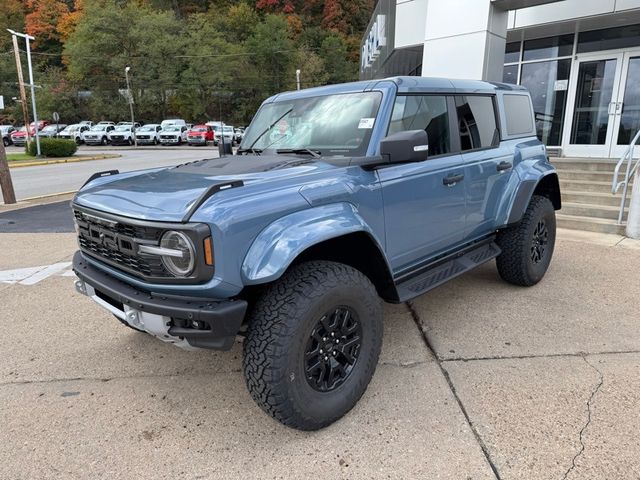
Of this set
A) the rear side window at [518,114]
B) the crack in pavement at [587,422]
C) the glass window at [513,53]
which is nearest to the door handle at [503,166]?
the rear side window at [518,114]

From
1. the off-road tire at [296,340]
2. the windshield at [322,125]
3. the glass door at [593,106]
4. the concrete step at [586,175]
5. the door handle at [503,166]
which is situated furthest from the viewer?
the glass door at [593,106]

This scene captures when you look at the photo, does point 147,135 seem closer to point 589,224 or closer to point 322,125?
point 589,224

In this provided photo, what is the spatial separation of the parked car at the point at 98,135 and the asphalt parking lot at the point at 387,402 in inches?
1460

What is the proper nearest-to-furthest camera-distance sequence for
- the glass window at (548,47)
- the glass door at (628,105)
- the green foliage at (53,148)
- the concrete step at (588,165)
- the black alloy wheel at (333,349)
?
1. the black alloy wheel at (333,349)
2. the concrete step at (588,165)
3. the glass door at (628,105)
4. the glass window at (548,47)
5. the green foliage at (53,148)

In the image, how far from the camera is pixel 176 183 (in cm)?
269

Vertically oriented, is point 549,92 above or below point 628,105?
above

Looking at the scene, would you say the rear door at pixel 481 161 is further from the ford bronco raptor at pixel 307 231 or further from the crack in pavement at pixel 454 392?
the crack in pavement at pixel 454 392

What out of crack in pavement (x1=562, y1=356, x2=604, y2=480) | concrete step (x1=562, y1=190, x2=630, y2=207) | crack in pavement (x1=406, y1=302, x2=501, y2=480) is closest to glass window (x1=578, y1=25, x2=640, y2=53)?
concrete step (x1=562, y1=190, x2=630, y2=207)

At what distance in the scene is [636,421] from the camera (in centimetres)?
254

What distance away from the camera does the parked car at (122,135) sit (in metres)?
37.7

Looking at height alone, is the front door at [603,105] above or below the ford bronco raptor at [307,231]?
above

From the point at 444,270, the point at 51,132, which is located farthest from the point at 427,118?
the point at 51,132

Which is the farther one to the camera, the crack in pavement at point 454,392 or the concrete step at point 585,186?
the concrete step at point 585,186

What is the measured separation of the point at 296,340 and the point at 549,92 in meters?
10.9
